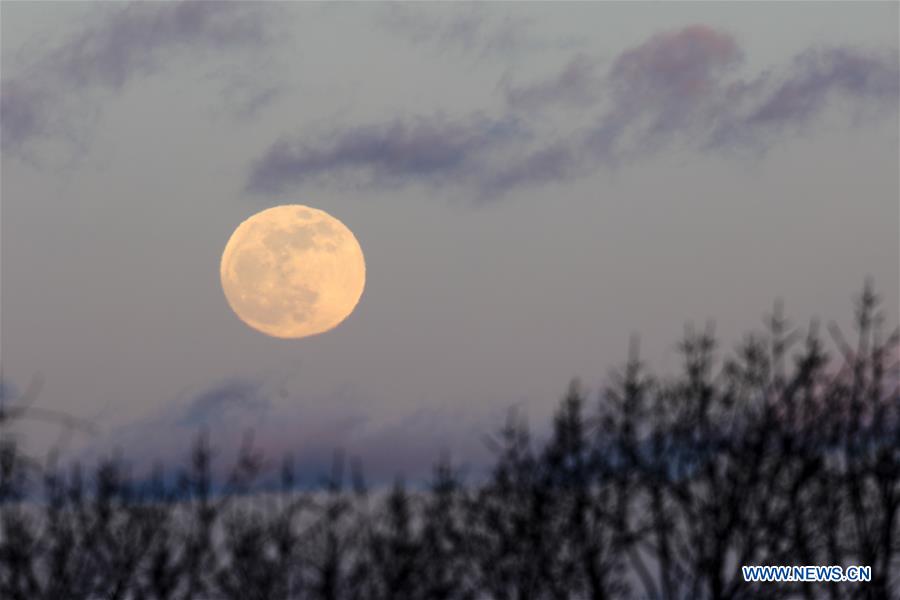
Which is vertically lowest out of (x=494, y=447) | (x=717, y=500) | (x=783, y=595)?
(x=783, y=595)

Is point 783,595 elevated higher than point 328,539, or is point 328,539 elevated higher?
point 328,539

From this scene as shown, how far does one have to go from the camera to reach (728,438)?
2594 centimetres

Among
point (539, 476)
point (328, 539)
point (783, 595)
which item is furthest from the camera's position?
point (328, 539)

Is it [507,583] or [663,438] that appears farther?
[507,583]

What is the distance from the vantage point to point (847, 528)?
2520 centimetres

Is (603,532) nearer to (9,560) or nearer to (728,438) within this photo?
(728,438)

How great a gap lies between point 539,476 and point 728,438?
5.17 metres

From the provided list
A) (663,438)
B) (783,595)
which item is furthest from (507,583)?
(783,595)

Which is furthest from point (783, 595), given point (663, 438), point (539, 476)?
point (539, 476)

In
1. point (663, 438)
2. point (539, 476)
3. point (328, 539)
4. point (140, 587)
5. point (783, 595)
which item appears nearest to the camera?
point (783, 595)

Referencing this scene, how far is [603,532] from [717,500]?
3.45m

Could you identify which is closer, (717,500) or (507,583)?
(717,500)

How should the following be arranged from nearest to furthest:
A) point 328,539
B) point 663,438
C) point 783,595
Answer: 1. point 783,595
2. point 663,438
3. point 328,539

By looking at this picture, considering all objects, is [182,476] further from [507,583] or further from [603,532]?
[603,532]
